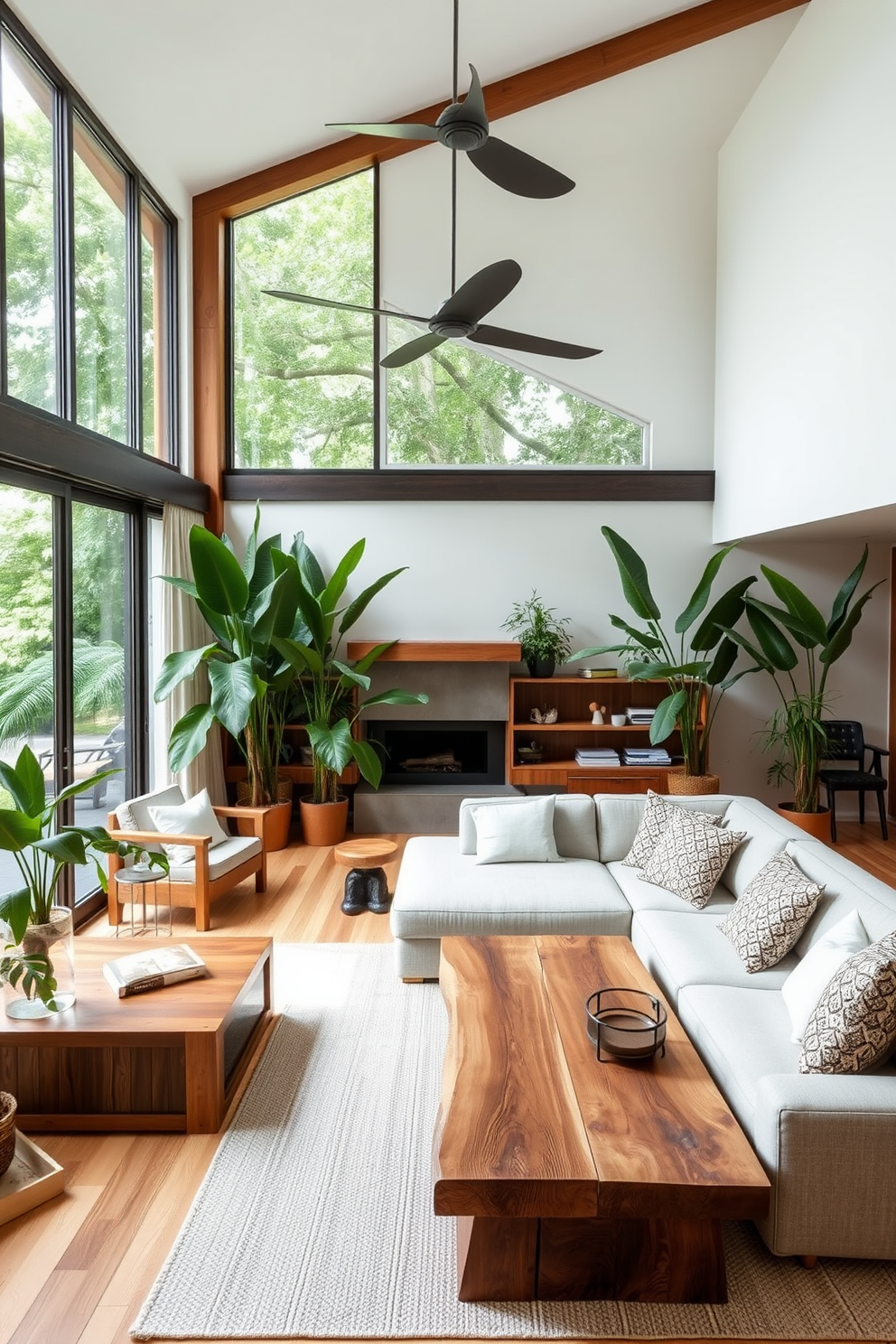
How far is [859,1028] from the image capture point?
2227 mm

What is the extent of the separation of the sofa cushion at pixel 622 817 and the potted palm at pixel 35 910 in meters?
2.33

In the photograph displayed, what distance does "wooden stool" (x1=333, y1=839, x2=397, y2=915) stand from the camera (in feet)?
15.6

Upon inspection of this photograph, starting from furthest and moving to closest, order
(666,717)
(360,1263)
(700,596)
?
(700,596) → (666,717) → (360,1263)

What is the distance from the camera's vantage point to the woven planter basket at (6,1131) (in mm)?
2350

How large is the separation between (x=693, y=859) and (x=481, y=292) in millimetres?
2413

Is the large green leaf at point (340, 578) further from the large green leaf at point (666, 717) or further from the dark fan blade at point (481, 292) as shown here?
the dark fan blade at point (481, 292)

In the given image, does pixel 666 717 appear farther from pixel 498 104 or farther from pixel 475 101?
pixel 498 104

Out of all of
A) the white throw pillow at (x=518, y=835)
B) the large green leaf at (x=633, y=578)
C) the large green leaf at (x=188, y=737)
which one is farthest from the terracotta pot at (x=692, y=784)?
the large green leaf at (x=188, y=737)

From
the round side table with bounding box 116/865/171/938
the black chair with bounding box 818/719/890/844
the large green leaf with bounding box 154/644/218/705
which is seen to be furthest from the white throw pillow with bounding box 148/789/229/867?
the black chair with bounding box 818/719/890/844

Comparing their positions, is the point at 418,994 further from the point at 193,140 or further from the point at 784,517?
the point at 193,140

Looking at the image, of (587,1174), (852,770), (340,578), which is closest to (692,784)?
(852,770)

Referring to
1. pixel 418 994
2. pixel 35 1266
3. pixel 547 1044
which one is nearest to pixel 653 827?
pixel 418 994

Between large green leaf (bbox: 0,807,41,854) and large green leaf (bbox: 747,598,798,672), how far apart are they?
4.68 m

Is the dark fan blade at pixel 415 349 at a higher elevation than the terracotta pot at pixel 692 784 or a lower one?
higher
